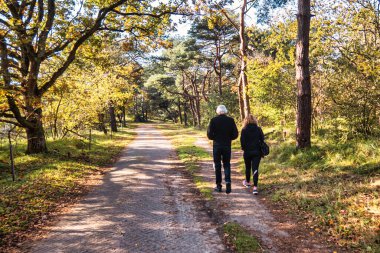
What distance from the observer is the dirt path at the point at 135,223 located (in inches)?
184

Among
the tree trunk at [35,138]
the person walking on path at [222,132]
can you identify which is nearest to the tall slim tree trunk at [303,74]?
the person walking on path at [222,132]

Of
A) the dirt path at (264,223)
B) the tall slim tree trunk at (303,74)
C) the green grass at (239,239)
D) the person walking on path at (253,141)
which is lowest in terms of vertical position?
the dirt path at (264,223)

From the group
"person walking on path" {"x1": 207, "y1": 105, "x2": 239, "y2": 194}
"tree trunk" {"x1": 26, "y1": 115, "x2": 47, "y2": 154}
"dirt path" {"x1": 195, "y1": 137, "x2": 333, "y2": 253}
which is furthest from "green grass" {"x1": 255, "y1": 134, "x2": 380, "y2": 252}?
"tree trunk" {"x1": 26, "y1": 115, "x2": 47, "y2": 154}

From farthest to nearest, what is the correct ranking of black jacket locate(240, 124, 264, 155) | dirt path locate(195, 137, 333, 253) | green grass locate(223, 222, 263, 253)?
black jacket locate(240, 124, 264, 155) → dirt path locate(195, 137, 333, 253) → green grass locate(223, 222, 263, 253)

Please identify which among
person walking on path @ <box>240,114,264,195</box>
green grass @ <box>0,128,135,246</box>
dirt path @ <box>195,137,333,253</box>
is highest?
person walking on path @ <box>240,114,264,195</box>

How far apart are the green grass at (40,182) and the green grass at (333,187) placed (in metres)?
5.42

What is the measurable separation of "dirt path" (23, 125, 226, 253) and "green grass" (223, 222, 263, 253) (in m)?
0.18

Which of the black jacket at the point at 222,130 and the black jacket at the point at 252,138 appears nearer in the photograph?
the black jacket at the point at 222,130

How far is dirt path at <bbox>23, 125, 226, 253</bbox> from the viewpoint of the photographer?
15.3ft

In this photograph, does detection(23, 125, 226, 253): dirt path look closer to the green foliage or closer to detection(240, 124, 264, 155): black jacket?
detection(240, 124, 264, 155): black jacket

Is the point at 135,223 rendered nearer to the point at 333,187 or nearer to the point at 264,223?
the point at 264,223

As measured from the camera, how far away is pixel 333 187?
258 inches

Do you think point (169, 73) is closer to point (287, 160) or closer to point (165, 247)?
point (287, 160)

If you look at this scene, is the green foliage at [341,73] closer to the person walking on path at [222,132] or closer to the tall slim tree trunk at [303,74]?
the tall slim tree trunk at [303,74]
